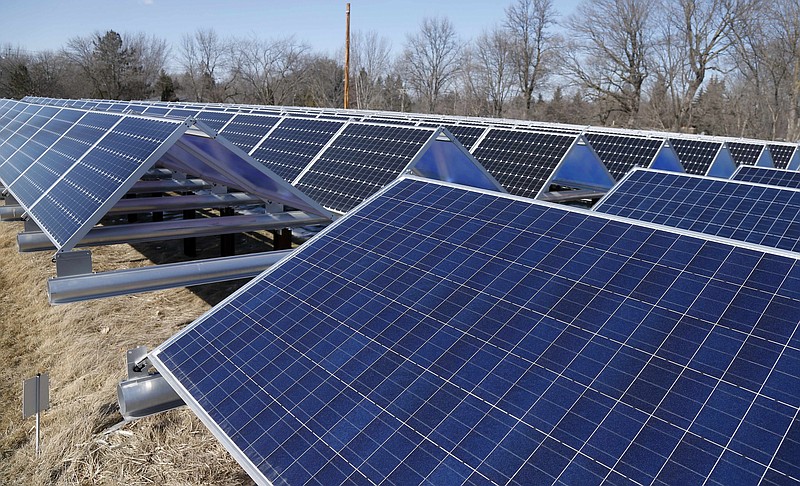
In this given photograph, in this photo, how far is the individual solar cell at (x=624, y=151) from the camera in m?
18.1

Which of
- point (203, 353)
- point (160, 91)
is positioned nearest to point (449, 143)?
point (203, 353)

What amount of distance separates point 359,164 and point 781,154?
16.4 meters

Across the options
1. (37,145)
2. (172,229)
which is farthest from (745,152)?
(37,145)

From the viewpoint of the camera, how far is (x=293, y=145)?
53.1 feet

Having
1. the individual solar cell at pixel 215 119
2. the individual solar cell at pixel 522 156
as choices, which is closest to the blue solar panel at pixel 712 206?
the individual solar cell at pixel 522 156

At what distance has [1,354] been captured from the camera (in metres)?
10.8

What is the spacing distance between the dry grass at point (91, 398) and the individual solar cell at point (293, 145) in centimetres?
350

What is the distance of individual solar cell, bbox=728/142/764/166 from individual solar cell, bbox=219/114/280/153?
15.7 m

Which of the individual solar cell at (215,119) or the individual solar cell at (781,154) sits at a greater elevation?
the individual solar cell at (215,119)

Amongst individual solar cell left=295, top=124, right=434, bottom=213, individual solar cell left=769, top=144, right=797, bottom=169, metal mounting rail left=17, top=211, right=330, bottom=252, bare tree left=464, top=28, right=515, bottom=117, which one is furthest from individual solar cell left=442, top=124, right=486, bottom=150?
bare tree left=464, top=28, right=515, bottom=117

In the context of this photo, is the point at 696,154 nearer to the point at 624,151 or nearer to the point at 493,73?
the point at 624,151

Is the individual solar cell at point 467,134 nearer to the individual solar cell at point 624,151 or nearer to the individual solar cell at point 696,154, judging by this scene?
the individual solar cell at point 624,151

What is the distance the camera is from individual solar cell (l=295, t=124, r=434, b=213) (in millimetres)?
12180

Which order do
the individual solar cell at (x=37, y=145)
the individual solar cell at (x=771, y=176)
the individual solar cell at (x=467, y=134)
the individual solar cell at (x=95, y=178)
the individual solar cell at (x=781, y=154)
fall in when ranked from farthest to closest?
the individual solar cell at (x=781, y=154), the individual solar cell at (x=467, y=134), the individual solar cell at (x=37, y=145), the individual solar cell at (x=771, y=176), the individual solar cell at (x=95, y=178)
